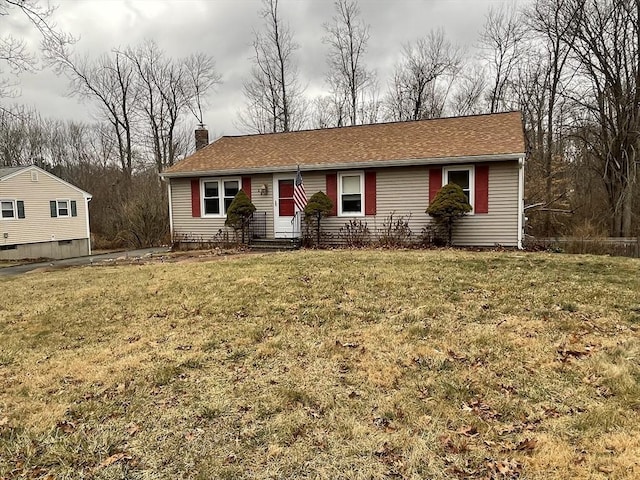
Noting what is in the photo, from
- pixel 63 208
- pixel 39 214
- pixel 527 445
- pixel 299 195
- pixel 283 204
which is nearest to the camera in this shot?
pixel 527 445

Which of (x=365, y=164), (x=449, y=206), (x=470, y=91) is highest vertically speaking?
(x=470, y=91)

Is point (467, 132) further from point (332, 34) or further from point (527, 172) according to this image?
point (332, 34)

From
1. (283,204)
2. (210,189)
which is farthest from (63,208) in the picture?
(283,204)

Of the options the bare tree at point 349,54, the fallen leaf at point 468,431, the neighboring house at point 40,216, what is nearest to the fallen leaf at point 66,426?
the fallen leaf at point 468,431

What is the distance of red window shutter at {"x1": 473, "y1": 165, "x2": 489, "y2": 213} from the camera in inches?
479

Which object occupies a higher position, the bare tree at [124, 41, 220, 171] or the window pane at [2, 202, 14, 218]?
the bare tree at [124, 41, 220, 171]

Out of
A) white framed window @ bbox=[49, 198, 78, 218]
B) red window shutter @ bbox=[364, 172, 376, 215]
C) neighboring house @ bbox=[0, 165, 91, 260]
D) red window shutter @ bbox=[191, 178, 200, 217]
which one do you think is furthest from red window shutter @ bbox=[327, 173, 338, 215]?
white framed window @ bbox=[49, 198, 78, 218]

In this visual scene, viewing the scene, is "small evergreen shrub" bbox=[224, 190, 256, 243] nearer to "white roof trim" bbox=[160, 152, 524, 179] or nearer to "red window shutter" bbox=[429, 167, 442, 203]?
"white roof trim" bbox=[160, 152, 524, 179]

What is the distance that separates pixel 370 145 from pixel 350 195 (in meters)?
2.00

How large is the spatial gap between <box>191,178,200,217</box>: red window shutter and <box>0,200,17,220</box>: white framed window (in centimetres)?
1224

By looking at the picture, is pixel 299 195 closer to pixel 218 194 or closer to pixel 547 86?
pixel 218 194

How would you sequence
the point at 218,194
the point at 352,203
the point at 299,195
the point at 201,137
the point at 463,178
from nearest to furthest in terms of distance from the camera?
the point at 463,178
the point at 299,195
the point at 352,203
the point at 218,194
the point at 201,137

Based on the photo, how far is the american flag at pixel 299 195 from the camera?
13.4m

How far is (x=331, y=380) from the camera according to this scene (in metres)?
4.00
